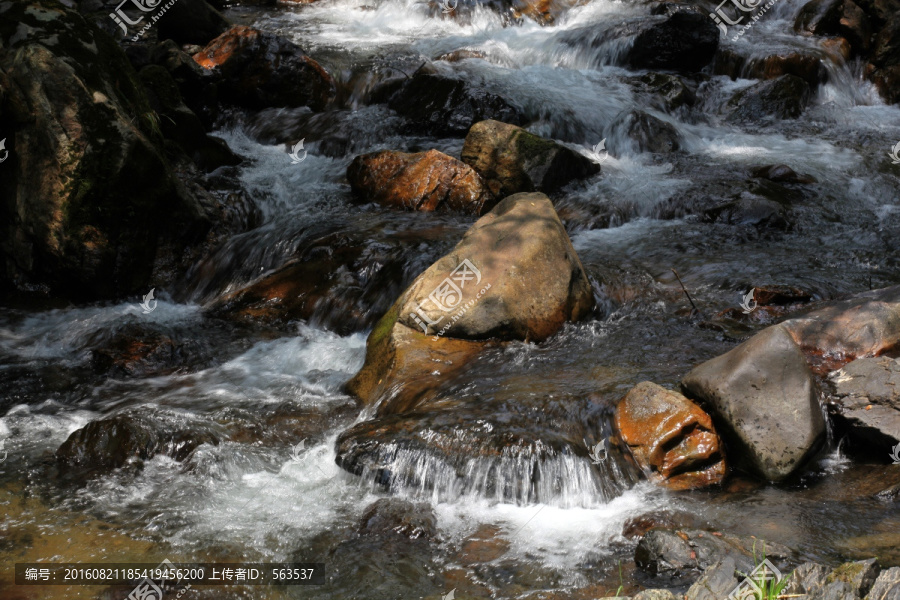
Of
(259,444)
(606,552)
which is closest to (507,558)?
(606,552)

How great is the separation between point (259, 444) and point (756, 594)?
3.18 meters

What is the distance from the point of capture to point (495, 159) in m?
7.95

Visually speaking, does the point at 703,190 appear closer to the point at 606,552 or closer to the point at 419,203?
the point at 419,203

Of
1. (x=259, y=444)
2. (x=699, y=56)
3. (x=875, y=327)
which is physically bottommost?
(x=259, y=444)

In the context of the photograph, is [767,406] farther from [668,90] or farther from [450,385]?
[668,90]

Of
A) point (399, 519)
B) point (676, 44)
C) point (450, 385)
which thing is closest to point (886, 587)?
point (399, 519)

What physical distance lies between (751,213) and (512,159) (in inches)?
98.8

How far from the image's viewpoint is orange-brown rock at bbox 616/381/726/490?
3.98 metres

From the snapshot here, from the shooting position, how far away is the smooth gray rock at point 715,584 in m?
2.64

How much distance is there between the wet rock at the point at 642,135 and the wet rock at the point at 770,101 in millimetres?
1609

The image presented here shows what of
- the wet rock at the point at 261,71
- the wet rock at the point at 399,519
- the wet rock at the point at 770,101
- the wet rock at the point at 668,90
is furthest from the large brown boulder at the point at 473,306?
the wet rock at the point at 770,101

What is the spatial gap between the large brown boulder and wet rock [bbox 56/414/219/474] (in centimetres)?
123

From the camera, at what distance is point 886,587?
231 cm

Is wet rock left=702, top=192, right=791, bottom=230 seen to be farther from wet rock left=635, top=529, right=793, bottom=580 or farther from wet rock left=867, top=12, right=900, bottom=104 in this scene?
wet rock left=867, top=12, right=900, bottom=104
